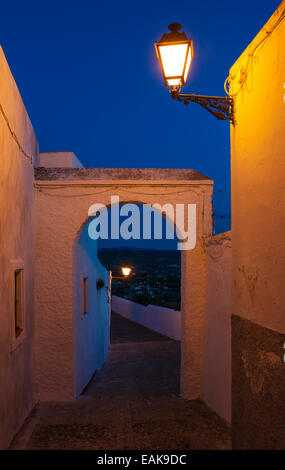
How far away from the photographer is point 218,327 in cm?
550

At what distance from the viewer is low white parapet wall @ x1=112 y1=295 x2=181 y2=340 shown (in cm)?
1352

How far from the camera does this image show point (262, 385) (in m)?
3.24

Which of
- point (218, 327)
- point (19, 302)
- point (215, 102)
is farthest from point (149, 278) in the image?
point (215, 102)

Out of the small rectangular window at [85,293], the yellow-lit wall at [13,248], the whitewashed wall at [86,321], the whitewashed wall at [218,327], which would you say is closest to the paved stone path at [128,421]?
the whitewashed wall at [218,327]

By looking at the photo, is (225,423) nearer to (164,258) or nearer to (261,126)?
(261,126)

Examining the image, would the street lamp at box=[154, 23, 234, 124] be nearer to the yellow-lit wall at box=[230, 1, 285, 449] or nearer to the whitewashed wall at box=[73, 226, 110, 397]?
the yellow-lit wall at box=[230, 1, 285, 449]

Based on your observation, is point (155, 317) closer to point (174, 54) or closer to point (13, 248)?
point (13, 248)

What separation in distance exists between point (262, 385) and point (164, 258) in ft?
111

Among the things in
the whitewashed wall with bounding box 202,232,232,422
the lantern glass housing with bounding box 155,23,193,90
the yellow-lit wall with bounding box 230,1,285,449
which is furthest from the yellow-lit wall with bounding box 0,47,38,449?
the whitewashed wall with bounding box 202,232,232,422

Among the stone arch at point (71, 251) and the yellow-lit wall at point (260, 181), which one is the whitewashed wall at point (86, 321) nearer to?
the stone arch at point (71, 251)

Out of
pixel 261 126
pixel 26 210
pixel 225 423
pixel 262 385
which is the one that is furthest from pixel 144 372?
pixel 261 126

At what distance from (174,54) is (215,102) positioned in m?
0.59

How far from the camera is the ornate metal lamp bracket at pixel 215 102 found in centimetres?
367

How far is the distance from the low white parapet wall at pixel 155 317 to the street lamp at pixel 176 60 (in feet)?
33.2
